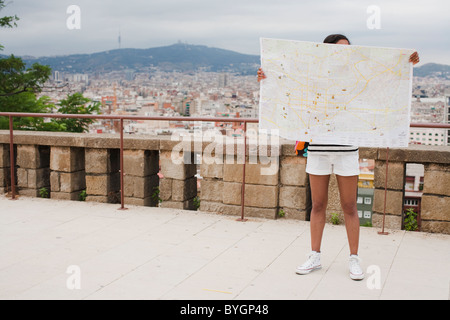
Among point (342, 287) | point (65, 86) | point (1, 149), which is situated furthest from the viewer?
point (65, 86)

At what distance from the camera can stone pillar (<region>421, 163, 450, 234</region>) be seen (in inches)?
206

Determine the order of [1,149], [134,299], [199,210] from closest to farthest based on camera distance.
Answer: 1. [134,299]
2. [199,210]
3. [1,149]

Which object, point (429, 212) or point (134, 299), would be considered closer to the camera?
point (134, 299)

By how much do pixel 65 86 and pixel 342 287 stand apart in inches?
1093

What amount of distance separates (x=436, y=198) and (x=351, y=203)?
5.95ft


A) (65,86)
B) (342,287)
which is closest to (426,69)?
(65,86)

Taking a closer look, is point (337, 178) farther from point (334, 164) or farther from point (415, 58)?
point (415, 58)

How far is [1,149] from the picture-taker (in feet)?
23.0

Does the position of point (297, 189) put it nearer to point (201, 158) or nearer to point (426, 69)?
point (201, 158)

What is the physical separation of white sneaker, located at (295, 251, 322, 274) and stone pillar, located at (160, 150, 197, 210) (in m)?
2.53

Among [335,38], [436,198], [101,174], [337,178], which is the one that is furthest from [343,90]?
[101,174]

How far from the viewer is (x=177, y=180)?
629 cm

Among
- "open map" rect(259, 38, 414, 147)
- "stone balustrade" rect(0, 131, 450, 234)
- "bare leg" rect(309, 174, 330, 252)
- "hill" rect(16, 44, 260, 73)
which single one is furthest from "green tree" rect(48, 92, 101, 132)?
"hill" rect(16, 44, 260, 73)

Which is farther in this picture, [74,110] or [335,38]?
[74,110]
